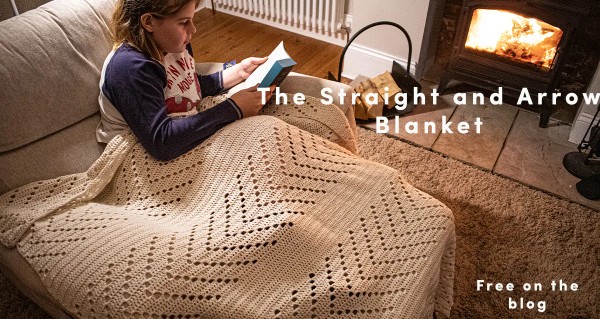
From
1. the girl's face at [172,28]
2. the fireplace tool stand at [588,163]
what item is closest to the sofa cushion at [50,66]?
the girl's face at [172,28]

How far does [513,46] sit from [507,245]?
1076mm

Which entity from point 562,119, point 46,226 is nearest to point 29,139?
point 46,226

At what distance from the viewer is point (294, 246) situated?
41.6 inches

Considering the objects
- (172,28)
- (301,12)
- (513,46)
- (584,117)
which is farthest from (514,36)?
(172,28)

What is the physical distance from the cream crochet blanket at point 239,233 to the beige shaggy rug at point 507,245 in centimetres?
39

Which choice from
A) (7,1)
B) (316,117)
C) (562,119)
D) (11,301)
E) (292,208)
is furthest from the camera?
(562,119)

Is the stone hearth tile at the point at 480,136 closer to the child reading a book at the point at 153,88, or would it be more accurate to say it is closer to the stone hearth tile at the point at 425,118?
the stone hearth tile at the point at 425,118

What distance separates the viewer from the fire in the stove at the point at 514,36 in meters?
2.20

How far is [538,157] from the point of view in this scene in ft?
7.11

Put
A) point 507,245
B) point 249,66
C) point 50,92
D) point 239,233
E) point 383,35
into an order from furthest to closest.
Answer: point 383,35, point 507,245, point 249,66, point 50,92, point 239,233

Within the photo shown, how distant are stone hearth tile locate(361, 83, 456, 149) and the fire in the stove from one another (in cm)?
33

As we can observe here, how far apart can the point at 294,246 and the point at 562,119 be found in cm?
196

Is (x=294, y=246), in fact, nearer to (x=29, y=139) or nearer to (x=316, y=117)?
(x=316, y=117)

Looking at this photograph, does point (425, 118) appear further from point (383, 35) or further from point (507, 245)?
point (507, 245)
